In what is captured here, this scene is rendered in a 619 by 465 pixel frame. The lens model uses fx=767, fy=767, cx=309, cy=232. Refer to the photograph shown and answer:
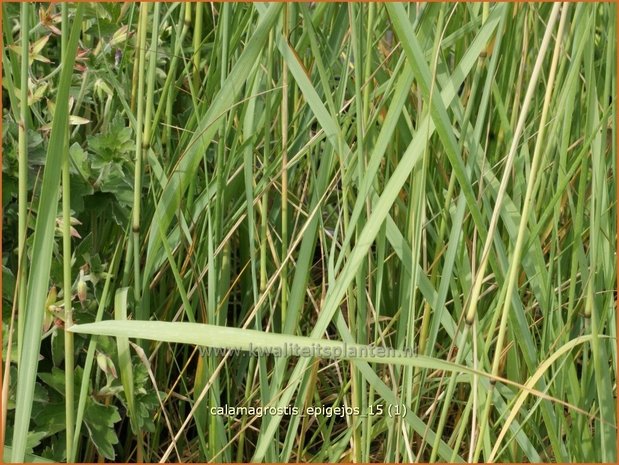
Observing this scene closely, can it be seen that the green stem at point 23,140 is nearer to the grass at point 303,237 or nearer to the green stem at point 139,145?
the grass at point 303,237

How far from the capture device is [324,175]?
2.51ft

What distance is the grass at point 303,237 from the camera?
2.14 ft

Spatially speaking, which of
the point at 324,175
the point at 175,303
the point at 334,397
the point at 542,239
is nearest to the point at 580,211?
the point at 542,239

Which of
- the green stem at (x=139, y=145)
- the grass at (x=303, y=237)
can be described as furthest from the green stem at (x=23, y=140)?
the green stem at (x=139, y=145)

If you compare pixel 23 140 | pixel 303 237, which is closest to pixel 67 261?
pixel 23 140

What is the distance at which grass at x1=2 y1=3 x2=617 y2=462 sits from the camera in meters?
0.65

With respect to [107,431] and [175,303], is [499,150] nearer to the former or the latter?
[175,303]

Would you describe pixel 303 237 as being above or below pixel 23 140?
below

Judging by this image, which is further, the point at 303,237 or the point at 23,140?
the point at 303,237

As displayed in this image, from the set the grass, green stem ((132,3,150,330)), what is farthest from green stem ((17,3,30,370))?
green stem ((132,3,150,330))

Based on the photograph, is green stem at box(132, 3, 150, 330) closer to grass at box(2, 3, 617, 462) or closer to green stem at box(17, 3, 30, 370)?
grass at box(2, 3, 617, 462)

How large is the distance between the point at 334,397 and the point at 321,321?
28 centimetres

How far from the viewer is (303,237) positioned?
76cm

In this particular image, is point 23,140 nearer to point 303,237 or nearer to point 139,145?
point 139,145
